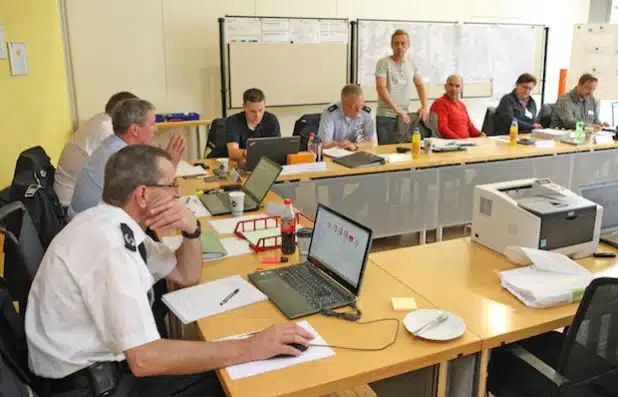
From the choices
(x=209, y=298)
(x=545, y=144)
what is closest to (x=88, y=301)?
(x=209, y=298)

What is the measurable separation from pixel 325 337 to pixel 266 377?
0.25m

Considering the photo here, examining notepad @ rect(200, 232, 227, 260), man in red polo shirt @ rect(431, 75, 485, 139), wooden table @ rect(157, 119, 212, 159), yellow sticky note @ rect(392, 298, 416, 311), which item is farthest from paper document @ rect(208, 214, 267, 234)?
man in red polo shirt @ rect(431, 75, 485, 139)

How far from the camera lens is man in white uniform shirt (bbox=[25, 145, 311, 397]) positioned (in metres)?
1.35

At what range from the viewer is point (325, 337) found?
1559 millimetres

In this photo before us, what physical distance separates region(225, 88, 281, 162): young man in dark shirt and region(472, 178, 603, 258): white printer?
2.12 metres

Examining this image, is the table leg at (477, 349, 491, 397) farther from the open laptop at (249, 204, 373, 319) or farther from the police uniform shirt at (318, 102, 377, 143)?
the police uniform shirt at (318, 102, 377, 143)

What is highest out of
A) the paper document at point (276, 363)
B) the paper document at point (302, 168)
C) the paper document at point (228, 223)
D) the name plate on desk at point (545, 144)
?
the name plate on desk at point (545, 144)

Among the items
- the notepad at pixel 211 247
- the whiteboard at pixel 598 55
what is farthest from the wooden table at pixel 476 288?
the whiteboard at pixel 598 55

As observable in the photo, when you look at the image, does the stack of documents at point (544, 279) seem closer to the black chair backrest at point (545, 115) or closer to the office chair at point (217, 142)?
the office chair at point (217, 142)

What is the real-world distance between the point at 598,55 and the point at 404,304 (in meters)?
6.62

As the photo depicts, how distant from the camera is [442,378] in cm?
158

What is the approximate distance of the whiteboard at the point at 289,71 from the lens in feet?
18.1

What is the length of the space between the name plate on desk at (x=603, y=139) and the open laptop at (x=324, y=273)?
367cm

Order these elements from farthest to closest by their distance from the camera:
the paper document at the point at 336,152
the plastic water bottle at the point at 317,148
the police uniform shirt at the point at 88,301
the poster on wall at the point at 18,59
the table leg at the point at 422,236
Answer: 1. the table leg at the point at 422,236
2. the paper document at the point at 336,152
3. the plastic water bottle at the point at 317,148
4. the poster on wall at the point at 18,59
5. the police uniform shirt at the point at 88,301
